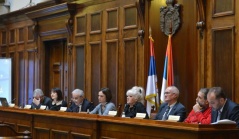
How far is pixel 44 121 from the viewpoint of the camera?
808cm

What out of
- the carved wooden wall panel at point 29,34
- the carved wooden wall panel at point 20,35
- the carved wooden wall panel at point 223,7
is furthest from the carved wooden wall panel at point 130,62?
the carved wooden wall panel at point 20,35

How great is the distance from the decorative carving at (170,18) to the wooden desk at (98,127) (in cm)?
224

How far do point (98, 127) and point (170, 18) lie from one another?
2.60 m

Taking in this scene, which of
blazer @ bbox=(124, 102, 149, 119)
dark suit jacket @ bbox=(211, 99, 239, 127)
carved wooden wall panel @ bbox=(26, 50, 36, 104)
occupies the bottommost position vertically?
blazer @ bbox=(124, 102, 149, 119)

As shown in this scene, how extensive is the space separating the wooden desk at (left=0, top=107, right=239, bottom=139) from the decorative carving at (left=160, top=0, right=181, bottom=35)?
2.24m

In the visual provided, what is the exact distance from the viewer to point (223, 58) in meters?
7.42

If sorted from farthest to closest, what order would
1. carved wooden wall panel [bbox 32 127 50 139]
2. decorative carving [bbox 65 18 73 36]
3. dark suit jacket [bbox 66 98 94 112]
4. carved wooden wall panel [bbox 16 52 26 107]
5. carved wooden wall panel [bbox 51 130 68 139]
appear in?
carved wooden wall panel [bbox 16 52 26 107] < decorative carving [bbox 65 18 73 36] < dark suit jacket [bbox 66 98 94 112] < carved wooden wall panel [bbox 32 127 50 139] < carved wooden wall panel [bbox 51 130 68 139]

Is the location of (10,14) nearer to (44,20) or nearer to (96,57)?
(44,20)

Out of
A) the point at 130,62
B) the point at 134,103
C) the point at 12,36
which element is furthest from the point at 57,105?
the point at 12,36

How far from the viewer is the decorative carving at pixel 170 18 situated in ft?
27.8

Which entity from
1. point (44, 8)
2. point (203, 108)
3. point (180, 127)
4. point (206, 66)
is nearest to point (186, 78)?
point (206, 66)

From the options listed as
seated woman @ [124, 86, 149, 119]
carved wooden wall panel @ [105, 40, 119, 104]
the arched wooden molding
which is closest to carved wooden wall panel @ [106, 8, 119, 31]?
carved wooden wall panel @ [105, 40, 119, 104]

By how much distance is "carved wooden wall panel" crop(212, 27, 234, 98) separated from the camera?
286 inches

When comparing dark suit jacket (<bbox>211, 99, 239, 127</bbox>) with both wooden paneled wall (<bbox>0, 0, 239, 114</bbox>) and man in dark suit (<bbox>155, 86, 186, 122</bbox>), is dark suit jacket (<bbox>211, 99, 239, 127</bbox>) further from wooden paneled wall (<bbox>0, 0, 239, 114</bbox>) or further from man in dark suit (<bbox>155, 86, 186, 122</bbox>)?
wooden paneled wall (<bbox>0, 0, 239, 114</bbox>)
